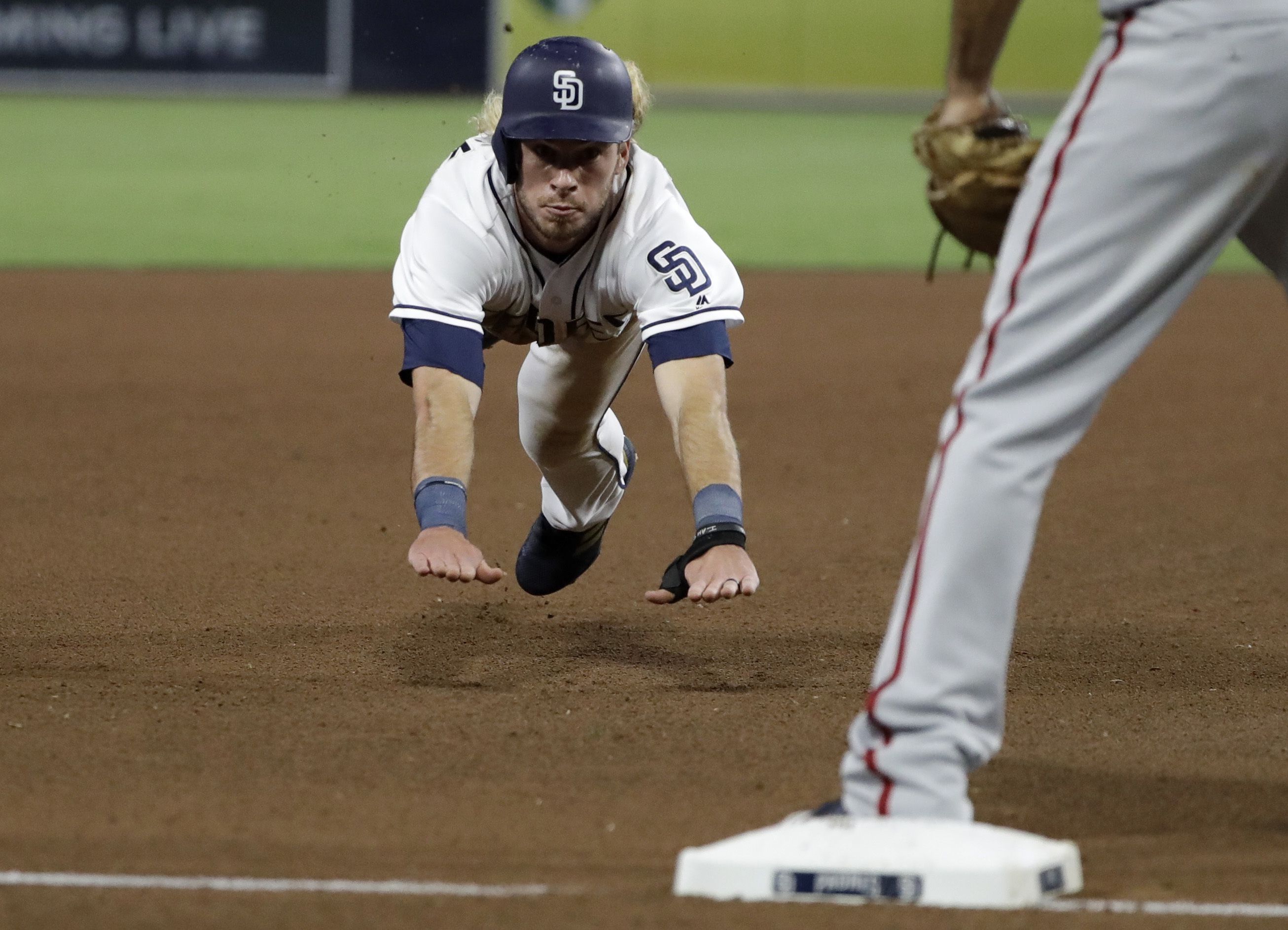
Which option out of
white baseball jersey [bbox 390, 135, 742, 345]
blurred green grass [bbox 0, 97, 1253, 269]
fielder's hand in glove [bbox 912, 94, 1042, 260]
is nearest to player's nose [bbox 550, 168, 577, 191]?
white baseball jersey [bbox 390, 135, 742, 345]

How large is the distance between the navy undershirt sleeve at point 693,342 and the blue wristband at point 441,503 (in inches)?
18.9

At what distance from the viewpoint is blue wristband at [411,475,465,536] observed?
10.7 ft

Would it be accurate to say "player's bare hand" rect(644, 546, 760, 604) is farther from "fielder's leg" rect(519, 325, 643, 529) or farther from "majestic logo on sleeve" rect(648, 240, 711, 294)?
"fielder's leg" rect(519, 325, 643, 529)

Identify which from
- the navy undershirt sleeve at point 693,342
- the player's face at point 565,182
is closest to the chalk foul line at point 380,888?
the navy undershirt sleeve at point 693,342

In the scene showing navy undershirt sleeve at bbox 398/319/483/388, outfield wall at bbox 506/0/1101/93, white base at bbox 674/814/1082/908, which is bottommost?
white base at bbox 674/814/1082/908

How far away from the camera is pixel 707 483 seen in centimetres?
342

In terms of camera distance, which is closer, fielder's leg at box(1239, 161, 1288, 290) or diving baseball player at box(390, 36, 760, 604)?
fielder's leg at box(1239, 161, 1288, 290)

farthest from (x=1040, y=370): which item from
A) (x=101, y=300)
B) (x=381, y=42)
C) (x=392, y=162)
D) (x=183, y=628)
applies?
(x=381, y=42)

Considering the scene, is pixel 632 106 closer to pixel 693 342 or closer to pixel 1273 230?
pixel 693 342

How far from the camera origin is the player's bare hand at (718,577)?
3.11m

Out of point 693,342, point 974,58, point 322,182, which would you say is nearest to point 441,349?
point 693,342

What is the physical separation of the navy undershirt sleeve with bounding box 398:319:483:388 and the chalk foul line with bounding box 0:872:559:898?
1.34 metres

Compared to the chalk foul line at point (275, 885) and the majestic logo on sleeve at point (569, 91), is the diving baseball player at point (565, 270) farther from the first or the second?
the chalk foul line at point (275, 885)

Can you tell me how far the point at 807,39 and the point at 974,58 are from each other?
64.5 feet
